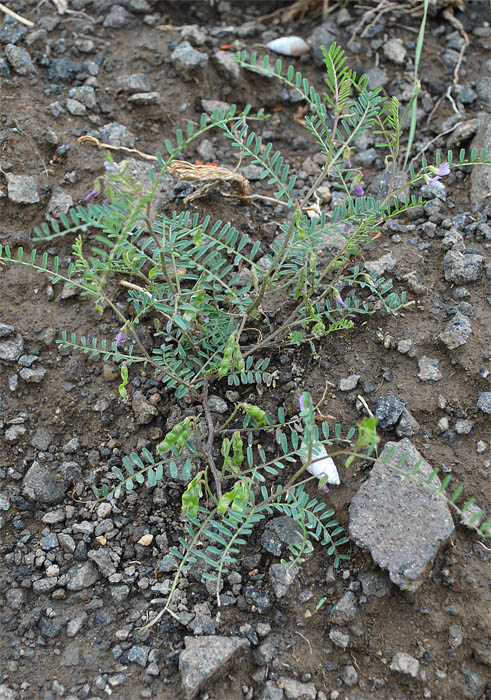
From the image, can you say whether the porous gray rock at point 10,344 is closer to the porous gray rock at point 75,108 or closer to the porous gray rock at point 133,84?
the porous gray rock at point 75,108

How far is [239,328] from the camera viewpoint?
228 cm

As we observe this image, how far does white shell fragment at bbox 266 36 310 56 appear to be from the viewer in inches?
134

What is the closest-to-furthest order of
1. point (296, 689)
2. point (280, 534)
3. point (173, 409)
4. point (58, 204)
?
point (296, 689) < point (280, 534) < point (173, 409) < point (58, 204)

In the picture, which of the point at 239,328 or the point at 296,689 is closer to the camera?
the point at 296,689

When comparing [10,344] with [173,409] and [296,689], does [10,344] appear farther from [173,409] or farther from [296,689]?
[296,689]

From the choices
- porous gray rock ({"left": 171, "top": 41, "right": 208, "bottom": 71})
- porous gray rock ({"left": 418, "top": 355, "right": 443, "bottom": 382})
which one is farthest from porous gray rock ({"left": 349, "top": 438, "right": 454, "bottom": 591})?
porous gray rock ({"left": 171, "top": 41, "right": 208, "bottom": 71})

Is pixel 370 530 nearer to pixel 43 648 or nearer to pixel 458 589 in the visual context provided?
pixel 458 589

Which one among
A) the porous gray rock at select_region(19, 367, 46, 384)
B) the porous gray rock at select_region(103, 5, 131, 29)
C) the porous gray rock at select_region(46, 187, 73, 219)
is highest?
the porous gray rock at select_region(103, 5, 131, 29)

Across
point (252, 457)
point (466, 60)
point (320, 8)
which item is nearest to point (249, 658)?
point (252, 457)

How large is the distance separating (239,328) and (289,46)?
1768 millimetres

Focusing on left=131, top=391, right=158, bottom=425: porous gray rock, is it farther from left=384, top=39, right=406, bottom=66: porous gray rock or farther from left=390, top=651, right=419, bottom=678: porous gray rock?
left=384, top=39, right=406, bottom=66: porous gray rock

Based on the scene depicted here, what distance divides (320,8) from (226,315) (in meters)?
2.05

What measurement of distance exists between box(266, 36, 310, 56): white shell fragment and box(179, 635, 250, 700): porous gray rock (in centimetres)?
261

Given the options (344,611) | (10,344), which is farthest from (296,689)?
(10,344)
